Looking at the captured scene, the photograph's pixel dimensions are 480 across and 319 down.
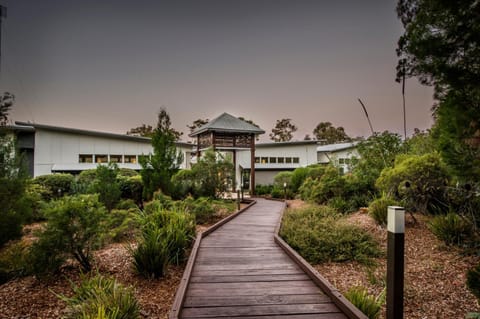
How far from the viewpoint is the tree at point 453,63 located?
2.91m

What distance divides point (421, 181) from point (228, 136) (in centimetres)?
1555

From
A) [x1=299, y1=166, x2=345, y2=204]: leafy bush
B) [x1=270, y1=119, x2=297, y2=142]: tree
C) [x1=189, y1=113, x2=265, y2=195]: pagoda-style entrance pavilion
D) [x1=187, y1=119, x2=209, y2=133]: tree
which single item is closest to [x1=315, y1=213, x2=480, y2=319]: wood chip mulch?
[x1=299, y1=166, x2=345, y2=204]: leafy bush

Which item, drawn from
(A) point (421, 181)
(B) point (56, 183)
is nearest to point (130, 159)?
(B) point (56, 183)

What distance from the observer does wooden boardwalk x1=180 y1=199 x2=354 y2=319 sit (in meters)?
3.11

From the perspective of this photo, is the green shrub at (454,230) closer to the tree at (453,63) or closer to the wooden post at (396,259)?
the tree at (453,63)

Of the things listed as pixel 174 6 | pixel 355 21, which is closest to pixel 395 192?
pixel 355 21

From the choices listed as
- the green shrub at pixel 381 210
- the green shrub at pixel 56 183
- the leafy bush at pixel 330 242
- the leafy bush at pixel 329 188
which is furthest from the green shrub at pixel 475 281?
the green shrub at pixel 56 183

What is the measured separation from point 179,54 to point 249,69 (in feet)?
15.0

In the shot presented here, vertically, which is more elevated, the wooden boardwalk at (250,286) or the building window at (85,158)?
the building window at (85,158)

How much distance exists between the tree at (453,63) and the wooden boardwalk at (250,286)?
2.94 m

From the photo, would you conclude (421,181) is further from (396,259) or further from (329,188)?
(396,259)

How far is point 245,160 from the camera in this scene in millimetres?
26547

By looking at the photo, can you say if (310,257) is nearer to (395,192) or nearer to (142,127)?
(395,192)

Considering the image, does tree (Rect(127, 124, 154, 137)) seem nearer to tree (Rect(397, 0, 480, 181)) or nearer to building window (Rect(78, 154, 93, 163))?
building window (Rect(78, 154, 93, 163))
